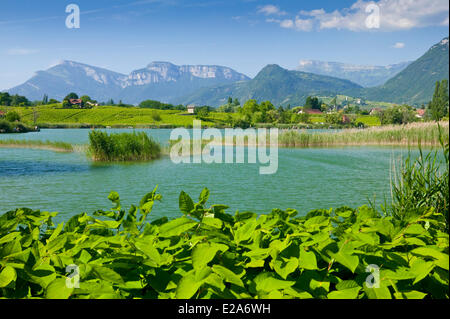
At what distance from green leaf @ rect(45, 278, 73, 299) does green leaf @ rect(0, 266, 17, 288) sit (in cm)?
9

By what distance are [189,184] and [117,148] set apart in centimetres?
563

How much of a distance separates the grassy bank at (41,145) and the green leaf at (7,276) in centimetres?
1631

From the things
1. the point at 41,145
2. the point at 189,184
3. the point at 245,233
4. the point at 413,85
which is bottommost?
the point at 189,184

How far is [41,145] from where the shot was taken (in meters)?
17.1

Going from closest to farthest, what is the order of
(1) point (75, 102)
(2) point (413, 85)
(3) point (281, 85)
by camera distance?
1. (1) point (75, 102)
2. (3) point (281, 85)
3. (2) point (413, 85)

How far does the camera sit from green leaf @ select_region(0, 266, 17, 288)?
75 centimetres

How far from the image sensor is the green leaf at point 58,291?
2.37ft

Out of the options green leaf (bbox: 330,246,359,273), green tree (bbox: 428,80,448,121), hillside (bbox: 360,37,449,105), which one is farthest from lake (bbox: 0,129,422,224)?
hillside (bbox: 360,37,449,105)

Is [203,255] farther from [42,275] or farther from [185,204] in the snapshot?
[42,275]

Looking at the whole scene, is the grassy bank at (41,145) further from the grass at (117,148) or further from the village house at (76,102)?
the village house at (76,102)

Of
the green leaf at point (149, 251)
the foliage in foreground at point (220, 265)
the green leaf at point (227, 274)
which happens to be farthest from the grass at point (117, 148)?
the green leaf at point (227, 274)

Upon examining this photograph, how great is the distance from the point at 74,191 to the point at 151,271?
22.6 feet

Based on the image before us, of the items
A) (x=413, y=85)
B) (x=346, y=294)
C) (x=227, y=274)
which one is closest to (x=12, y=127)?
(x=227, y=274)

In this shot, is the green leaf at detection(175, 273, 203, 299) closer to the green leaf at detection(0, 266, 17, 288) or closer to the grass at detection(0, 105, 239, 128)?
the green leaf at detection(0, 266, 17, 288)
